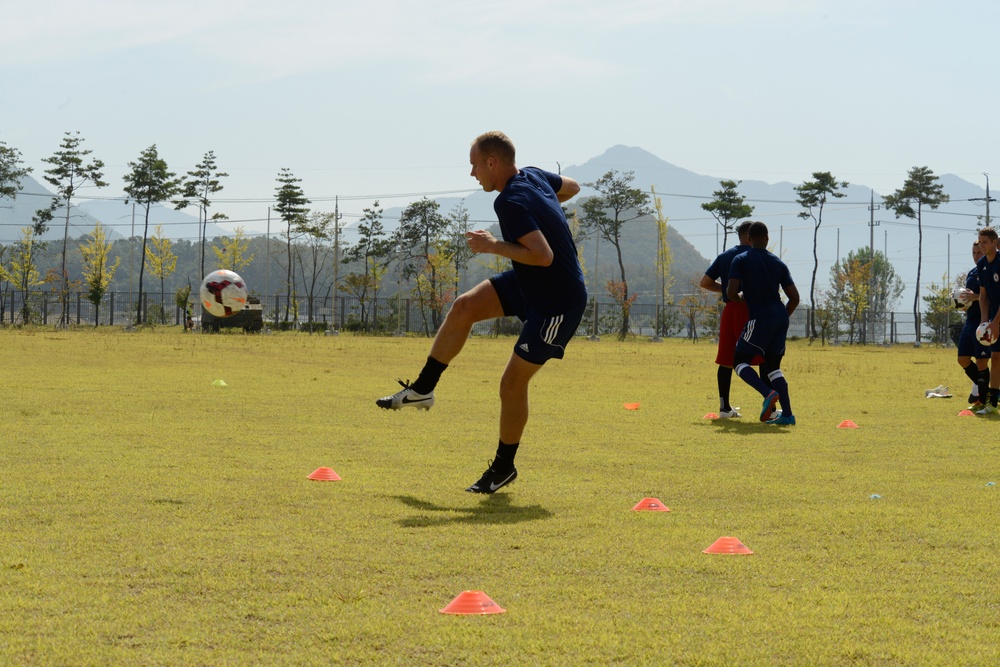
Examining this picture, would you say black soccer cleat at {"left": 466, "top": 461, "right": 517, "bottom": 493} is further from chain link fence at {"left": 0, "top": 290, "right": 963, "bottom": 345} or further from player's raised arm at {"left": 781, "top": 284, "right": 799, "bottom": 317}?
chain link fence at {"left": 0, "top": 290, "right": 963, "bottom": 345}

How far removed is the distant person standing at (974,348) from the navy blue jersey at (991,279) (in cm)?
15

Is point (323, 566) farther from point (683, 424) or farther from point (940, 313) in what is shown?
point (940, 313)

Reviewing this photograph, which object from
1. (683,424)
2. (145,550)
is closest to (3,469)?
(145,550)

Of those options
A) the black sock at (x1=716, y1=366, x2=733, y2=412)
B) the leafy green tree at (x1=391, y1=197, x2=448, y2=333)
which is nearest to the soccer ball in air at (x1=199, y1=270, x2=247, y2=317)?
the black sock at (x1=716, y1=366, x2=733, y2=412)

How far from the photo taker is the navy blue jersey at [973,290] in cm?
1283

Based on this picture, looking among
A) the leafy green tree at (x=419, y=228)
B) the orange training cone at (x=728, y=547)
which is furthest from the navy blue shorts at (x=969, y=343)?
the leafy green tree at (x=419, y=228)

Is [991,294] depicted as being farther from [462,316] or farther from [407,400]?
[407,400]

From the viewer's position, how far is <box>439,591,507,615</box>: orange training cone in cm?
372

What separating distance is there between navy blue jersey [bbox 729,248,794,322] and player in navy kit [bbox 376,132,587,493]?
518 cm

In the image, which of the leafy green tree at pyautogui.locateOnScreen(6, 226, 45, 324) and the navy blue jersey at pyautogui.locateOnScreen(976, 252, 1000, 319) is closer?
the navy blue jersey at pyautogui.locateOnScreen(976, 252, 1000, 319)

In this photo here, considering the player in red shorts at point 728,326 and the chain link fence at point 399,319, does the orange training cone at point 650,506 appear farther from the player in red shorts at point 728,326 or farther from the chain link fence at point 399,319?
the chain link fence at point 399,319

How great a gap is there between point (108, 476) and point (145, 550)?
7.16 feet

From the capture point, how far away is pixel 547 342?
6449 millimetres

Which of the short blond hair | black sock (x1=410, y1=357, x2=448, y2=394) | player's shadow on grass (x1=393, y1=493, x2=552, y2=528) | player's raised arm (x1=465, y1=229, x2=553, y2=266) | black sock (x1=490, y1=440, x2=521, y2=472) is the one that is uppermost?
the short blond hair
